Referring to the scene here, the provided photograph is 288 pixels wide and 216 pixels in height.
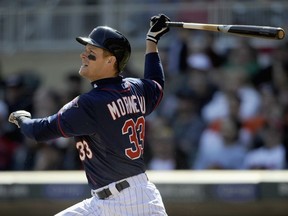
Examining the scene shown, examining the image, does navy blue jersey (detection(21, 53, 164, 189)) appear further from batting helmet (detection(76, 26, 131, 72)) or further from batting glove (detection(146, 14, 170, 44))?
batting glove (detection(146, 14, 170, 44))

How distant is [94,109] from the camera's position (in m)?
4.59

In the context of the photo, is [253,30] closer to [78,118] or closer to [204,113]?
[78,118]

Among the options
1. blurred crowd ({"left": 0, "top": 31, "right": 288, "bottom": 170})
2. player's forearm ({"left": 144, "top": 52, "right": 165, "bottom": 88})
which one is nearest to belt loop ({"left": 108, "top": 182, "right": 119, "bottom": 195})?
player's forearm ({"left": 144, "top": 52, "right": 165, "bottom": 88})

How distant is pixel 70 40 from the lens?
11945mm

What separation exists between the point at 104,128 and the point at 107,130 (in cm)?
2

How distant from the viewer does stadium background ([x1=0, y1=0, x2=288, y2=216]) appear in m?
6.95

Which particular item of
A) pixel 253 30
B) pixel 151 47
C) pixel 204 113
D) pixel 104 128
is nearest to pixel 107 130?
pixel 104 128

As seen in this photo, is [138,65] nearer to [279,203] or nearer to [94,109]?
[279,203]

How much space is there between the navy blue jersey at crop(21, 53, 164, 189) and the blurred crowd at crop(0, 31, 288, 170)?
3.84m

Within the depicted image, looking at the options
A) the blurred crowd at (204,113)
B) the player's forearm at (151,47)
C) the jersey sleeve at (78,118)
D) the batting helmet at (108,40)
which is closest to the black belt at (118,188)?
the jersey sleeve at (78,118)

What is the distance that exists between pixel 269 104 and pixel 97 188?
459 cm

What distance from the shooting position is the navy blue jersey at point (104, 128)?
179 inches

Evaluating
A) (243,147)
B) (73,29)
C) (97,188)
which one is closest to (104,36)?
(97,188)

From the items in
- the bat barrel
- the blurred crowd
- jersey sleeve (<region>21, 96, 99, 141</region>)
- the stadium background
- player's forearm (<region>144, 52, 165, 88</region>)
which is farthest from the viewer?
the blurred crowd
